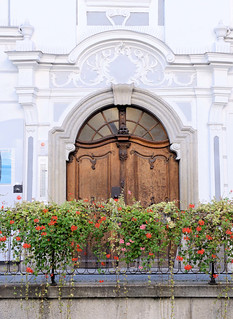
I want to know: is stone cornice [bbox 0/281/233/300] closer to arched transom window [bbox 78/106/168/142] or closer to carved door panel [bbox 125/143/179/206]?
carved door panel [bbox 125/143/179/206]

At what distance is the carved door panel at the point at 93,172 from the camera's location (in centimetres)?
947

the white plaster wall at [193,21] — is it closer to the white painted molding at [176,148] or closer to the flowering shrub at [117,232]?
the white painted molding at [176,148]

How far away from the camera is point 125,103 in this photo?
9.48 meters

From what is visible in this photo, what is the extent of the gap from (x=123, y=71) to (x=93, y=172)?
1.84 metres

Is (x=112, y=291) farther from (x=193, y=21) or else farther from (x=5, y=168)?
(x=193, y=21)

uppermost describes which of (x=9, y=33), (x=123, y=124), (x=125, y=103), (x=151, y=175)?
(x=9, y=33)

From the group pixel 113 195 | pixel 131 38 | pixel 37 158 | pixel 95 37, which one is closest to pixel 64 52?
A: pixel 95 37

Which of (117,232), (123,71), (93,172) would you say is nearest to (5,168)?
(93,172)

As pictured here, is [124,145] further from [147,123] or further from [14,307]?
[14,307]

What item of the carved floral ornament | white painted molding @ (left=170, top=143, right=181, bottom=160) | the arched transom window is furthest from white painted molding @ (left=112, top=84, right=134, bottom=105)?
white painted molding @ (left=170, top=143, right=181, bottom=160)

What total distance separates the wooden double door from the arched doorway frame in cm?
24

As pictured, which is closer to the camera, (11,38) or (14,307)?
(14,307)

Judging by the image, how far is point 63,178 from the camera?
9258 mm

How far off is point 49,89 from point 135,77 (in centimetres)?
151
